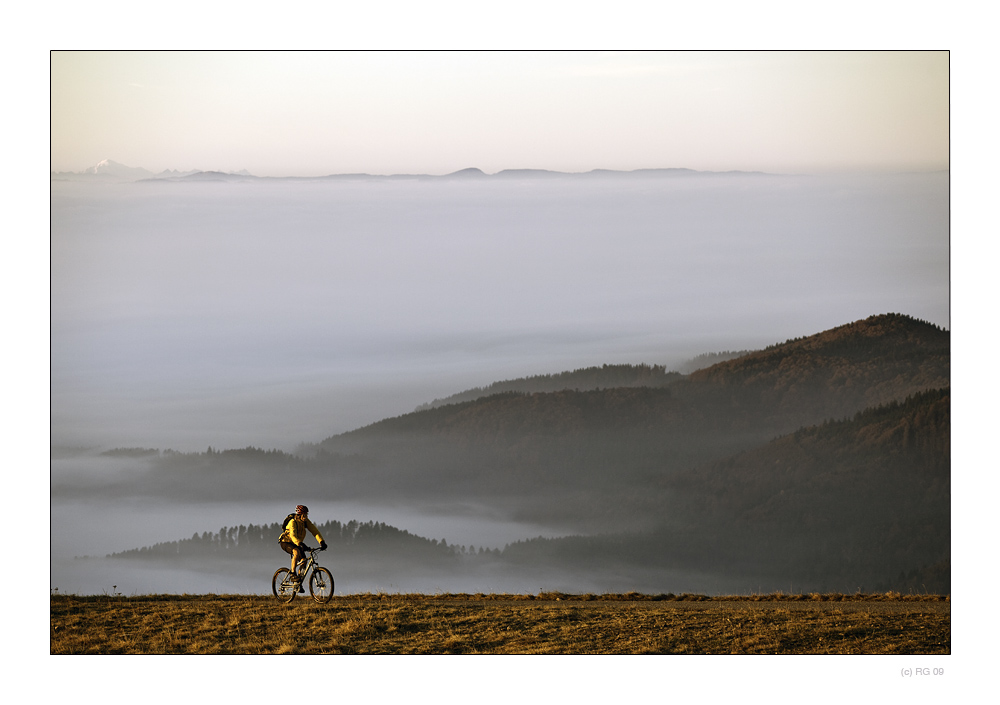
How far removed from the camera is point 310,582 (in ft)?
58.8

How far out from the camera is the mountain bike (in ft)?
58.7

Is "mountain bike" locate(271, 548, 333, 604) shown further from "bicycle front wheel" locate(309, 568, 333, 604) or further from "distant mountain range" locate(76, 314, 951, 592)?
"distant mountain range" locate(76, 314, 951, 592)

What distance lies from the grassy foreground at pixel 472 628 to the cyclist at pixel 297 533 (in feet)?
3.77

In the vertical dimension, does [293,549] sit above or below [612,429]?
above

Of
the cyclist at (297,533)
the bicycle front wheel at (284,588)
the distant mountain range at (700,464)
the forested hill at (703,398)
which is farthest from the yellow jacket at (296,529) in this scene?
the forested hill at (703,398)

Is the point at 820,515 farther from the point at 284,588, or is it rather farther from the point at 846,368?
the point at 284,588

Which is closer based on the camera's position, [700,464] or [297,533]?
[297,533]

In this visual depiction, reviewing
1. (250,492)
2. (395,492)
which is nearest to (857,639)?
(250,492)

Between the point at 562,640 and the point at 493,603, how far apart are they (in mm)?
2717

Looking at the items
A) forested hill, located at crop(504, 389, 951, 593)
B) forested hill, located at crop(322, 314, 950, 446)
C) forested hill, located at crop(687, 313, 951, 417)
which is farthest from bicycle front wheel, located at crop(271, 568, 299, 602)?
forested hill, located at crop(687, 313, 951, 417)

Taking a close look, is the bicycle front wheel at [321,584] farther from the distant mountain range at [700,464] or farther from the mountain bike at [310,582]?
the distant mountain range at [700,464]

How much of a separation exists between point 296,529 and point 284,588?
1.51m

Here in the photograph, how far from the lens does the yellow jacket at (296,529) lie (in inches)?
688

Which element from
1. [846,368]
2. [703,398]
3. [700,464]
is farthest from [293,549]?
[703,398]
